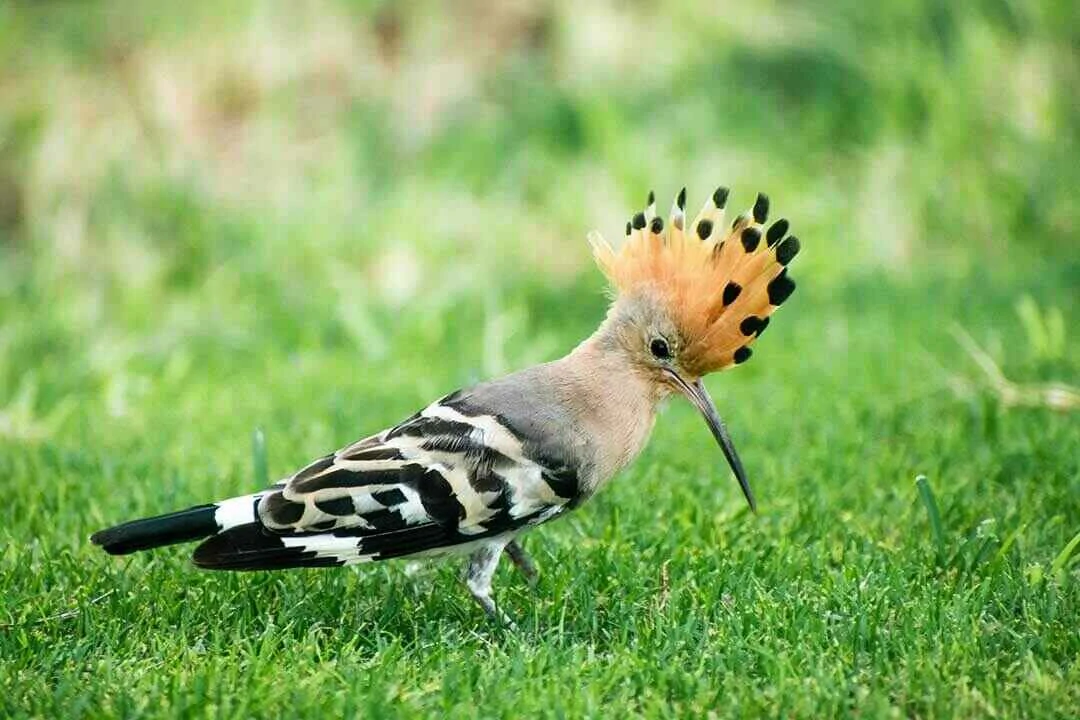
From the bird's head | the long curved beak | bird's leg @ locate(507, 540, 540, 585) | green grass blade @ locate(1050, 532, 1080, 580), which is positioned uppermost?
the bird's head

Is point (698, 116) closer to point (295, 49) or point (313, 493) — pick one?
point (295, 49)

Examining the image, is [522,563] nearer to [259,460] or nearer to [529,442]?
[529,442]

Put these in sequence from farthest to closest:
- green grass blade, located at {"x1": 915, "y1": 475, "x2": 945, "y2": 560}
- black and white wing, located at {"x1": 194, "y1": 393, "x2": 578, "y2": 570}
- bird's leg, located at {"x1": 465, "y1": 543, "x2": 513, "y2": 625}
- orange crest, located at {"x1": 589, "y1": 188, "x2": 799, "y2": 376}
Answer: green grass blade, located at {"x1": 915, "y1": 475, "x2": 945, "y2": 560} < orange crest, located at {"x1": 589, "y1": 188, "x2": 799, "y2": 376} < bird's leg, located at {"x1": 465, "y1": 543, "x2": 513, "y2": 625} < black and white wing, located at {"x1": 194, "y1": 393, "x2": 578, "y2": 570}

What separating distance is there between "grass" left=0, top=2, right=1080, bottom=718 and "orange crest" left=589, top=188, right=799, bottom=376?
0.51 m

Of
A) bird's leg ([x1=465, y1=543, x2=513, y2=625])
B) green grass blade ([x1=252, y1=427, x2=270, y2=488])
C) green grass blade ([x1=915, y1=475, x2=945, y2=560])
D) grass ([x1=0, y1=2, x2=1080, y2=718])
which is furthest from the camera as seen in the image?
green grass blade ([x1=252, y1=427, x2=270, y2=488])

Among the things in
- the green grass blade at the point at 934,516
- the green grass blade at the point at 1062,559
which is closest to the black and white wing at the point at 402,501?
the green grass blade at the point at 934,516

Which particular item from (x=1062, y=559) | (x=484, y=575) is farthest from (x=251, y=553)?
(x=1062, y=559)

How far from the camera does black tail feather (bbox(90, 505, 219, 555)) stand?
9.25ft

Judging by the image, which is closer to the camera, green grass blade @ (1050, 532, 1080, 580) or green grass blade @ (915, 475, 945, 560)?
green grass blade @ (1050, 532, 1080, 580)

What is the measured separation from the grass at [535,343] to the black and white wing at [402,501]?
0.18 metres

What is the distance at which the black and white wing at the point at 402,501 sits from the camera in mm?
2803

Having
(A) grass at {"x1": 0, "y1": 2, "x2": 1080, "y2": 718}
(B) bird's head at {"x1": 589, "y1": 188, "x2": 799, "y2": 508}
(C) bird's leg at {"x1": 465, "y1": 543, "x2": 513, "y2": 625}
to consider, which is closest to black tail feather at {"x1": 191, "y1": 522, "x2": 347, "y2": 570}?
(A) grass at {"x1": 0, "y1": 2, "x2": 1080, "y2": 718}

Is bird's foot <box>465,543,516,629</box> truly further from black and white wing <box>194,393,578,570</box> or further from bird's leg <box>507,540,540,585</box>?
bird's leg <box>507,540,540,585</box>

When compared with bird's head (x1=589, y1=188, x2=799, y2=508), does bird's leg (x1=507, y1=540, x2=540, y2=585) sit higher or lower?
lower
